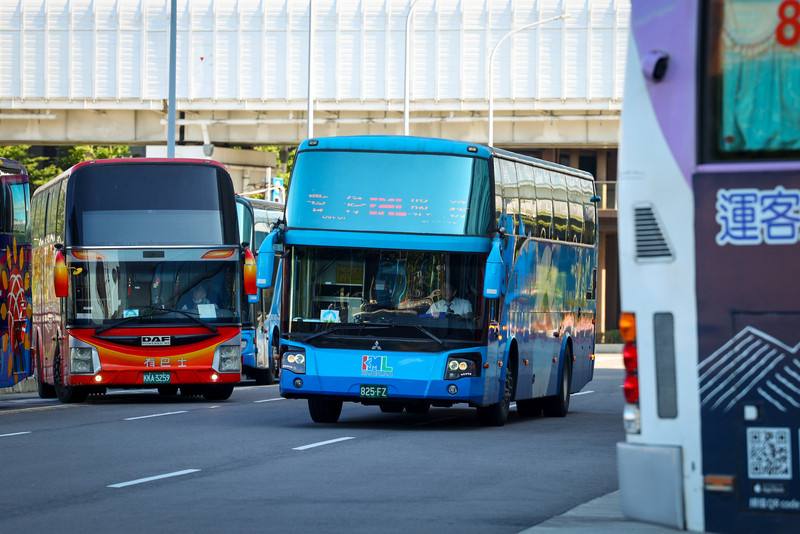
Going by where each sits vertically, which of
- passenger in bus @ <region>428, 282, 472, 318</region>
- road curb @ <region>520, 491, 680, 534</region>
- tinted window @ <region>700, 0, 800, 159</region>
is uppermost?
tinted window @ <region>700, 0, 800, 159</region>

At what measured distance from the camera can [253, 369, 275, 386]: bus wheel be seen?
4050 cm

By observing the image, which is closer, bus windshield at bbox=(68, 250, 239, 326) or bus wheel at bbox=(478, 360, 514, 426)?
bus wheel at bbox=(478, 360, 514, 426)

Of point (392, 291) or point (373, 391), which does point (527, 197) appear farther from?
point (373, 391)

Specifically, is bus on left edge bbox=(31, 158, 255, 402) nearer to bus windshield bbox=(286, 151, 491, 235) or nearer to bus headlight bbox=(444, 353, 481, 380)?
bus windshield bbox=(286, 151, 491, 235)

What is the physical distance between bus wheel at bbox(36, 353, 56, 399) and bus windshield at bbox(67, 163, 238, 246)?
4.02 metres

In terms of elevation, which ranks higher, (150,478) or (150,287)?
(150,287)

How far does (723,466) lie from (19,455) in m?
10.8

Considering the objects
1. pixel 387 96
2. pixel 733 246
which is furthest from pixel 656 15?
pixel 387 96

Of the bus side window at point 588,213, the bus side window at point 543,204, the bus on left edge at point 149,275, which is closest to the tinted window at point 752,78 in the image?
the bus side window at point 543,204

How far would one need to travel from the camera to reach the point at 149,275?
94.8 ft

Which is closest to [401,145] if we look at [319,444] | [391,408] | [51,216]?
[319,444]

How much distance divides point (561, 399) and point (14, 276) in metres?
8.03

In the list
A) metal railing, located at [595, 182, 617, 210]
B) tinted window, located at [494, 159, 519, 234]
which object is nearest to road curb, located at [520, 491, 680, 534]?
tinted window, located at [494, 159, 519, 234]

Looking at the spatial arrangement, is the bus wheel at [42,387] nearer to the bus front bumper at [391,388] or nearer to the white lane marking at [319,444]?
the bus front bumper at [391,388]
